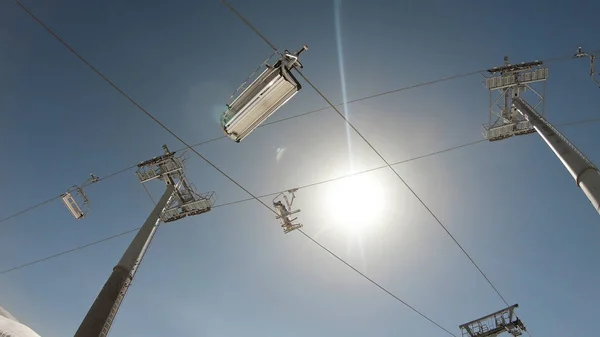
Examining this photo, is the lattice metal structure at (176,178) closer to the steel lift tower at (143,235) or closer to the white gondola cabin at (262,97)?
the steel lift tower at (143,235)

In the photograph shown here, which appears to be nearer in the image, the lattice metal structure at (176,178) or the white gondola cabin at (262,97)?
the white gondola cabin at (262,97)

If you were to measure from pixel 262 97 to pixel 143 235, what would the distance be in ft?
15.9

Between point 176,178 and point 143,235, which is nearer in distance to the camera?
point 143,235

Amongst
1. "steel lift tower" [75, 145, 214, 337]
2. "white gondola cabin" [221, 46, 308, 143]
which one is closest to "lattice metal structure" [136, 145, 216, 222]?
"steel lift tower" [75, 145, 214, 337]

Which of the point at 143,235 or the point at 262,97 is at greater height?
the point at 262,97

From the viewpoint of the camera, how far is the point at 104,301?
6395 mm

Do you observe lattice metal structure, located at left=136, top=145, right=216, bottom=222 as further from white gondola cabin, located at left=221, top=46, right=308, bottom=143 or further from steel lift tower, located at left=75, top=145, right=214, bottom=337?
white gondola cabin, located at left=221, top=46, right=308, bottom=143

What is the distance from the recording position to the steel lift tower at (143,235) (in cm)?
609

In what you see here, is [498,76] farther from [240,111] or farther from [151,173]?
[151,173]

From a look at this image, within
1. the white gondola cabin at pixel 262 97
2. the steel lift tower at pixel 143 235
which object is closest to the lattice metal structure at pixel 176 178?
the steel lift tower at pixel 143 235

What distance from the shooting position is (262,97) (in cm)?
725

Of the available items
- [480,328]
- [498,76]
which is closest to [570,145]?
[498,76]

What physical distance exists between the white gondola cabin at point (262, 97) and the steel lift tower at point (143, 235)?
11.9 ft

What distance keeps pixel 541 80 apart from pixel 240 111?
1156 cm
